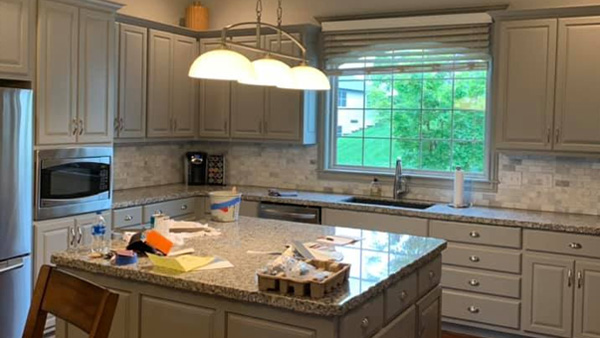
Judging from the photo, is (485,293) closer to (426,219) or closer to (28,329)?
(426,219)

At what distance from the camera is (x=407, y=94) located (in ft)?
17.3

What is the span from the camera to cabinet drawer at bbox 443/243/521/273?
422 cm

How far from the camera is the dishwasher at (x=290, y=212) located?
4.93 m

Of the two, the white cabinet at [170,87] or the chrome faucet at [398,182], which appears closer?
the chrome faucet at [398,182]

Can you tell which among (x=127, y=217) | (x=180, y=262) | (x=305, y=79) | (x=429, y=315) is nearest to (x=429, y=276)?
(x=429, y=315)

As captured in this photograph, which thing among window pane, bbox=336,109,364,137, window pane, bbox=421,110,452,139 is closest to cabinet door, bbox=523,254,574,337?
window pane, bbox=421,110,452,139

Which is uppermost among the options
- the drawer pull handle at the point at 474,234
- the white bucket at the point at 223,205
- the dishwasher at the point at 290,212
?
the white bucket at the point at 223,205

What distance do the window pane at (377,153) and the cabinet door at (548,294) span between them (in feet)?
5.28

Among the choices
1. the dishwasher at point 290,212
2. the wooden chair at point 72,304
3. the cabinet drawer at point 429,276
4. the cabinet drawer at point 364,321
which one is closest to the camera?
the wooden chair at point 72,304

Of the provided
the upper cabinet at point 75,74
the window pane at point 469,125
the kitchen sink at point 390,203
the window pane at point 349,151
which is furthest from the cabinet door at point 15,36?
the window pane at point 469,125

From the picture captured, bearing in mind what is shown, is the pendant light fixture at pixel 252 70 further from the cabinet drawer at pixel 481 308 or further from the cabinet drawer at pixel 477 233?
the cabinet drawer at pixel 481 308

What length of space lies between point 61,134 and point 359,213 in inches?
86.1

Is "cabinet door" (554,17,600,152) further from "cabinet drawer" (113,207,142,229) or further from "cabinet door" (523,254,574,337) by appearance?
"cabinet drawer" (113,207,142,229)

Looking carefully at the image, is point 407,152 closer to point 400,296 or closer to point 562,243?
point 562,243
